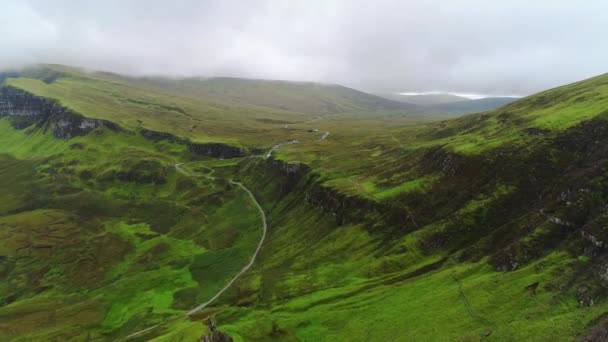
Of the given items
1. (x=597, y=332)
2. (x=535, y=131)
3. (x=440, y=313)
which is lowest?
(x=440, y=313)

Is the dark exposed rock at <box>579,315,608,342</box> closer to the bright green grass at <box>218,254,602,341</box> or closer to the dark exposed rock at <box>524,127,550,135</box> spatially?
the bright green grass at <box>218,254,602,341</box>

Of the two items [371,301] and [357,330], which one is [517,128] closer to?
[371,301]

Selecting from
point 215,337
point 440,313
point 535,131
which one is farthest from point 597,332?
point 535,131

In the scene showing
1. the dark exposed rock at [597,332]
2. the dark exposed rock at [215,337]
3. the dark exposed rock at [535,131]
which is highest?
the dark exposed rock at [535,131]

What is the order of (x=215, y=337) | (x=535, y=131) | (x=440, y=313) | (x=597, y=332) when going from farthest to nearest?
1. (x=535, y=131)
2. (x=215, y=337)
3. (x=440, y=313)
4. (x=597, y=332)

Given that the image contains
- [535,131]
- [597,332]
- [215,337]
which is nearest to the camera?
[597,332]

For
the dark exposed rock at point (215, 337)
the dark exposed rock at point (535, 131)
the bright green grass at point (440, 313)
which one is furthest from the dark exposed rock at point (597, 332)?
the dark exposed rock at point (535, 131)

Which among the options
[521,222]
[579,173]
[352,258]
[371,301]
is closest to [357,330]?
[371,301]

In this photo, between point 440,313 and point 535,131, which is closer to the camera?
point 440,313

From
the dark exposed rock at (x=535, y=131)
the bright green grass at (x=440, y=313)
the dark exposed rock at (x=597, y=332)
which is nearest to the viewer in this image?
the dark exposed rock at (x=597, y=332)

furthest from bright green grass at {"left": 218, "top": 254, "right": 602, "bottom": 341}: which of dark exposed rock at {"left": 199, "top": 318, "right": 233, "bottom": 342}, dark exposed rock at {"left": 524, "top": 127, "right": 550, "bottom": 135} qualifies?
dark exposed rock at {"left": 524, "top": 127, "right": 550, "bottom": 135}

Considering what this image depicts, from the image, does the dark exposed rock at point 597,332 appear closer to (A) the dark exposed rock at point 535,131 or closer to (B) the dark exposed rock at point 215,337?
(B) the dark exposed rock at point 215,337

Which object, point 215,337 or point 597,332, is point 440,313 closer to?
point 597,332
